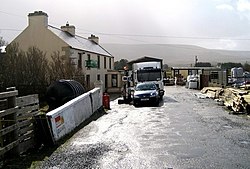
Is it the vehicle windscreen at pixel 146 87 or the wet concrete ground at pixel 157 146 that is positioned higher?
the vehicle windscreen at pixel 146 87

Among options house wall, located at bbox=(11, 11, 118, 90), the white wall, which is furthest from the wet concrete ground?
house wall, located at bbox=(11, 11, 118, 90)

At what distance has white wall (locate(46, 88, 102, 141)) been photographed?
427 inches

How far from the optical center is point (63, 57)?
35125mm

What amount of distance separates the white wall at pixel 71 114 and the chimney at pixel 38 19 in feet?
59.5

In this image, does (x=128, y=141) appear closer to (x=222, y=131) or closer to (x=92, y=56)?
(x=222, y=131)

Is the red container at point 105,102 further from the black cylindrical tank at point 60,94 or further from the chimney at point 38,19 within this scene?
the chimney at point 38,19

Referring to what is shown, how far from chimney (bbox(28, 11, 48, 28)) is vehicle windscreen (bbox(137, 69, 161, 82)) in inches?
455

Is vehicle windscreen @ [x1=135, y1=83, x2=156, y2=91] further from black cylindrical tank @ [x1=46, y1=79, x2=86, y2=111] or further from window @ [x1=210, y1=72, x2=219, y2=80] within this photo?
window @ [x1=210, y1=72, x2=219, y2=80]

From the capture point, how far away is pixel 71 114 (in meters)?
13.5

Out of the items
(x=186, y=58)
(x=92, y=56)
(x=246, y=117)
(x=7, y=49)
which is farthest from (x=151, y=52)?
(x=246, y=117)

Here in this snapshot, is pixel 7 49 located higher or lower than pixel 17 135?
higher

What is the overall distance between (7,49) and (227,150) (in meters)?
26.7

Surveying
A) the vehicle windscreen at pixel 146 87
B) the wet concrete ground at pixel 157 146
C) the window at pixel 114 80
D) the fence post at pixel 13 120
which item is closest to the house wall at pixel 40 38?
the vehicle windscreen at pixel 146 87

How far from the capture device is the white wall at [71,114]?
1084cm
